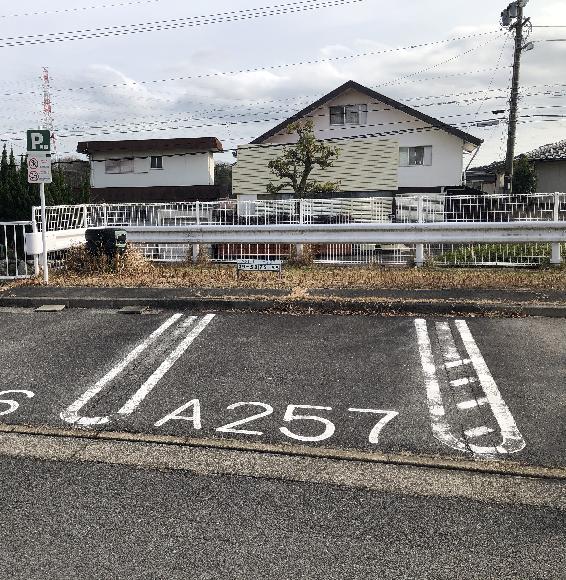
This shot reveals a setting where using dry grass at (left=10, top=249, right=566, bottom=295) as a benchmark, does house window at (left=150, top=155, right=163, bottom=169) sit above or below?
above

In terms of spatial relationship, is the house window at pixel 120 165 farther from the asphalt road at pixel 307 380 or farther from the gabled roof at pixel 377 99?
the asphalt road at pixel 307 380

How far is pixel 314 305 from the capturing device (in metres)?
7.53

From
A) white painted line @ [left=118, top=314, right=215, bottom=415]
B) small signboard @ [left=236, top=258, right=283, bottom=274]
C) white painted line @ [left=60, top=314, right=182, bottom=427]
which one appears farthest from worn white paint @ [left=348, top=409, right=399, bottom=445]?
small signboard @ [left=236, top=258, right=283, bottom=274]

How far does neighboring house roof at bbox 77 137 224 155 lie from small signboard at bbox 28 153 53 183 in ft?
78.8

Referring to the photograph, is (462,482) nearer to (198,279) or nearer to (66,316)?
(66,316)

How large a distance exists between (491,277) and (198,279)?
5.06m

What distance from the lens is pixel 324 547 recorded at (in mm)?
2828

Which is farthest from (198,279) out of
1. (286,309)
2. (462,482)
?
(462,482)

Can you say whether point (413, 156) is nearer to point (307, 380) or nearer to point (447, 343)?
point (447, 343)

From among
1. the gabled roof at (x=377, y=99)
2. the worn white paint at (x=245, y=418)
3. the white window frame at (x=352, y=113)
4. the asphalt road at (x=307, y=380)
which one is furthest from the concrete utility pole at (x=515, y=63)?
the worn white paint at (x=245, y=418)

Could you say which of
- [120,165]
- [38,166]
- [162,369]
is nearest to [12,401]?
[162,369]

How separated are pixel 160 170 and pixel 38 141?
998 inches

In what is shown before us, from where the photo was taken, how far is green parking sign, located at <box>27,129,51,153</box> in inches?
352

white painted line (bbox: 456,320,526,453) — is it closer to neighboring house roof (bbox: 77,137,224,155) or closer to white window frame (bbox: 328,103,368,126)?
white window frame (bbox: 328,103,368,126)
